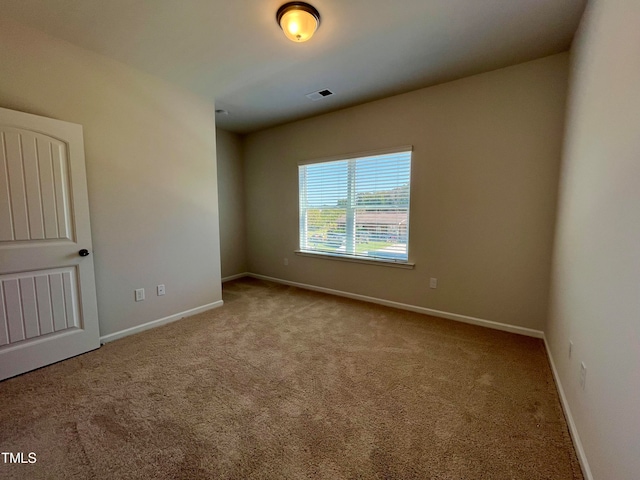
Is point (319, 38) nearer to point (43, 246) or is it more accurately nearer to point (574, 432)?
point (43, 246)

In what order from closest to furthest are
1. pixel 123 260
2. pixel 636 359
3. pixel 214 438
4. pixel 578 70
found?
pixel 636 359, pixel 214 438, pixel 578 70, pixel 123 260

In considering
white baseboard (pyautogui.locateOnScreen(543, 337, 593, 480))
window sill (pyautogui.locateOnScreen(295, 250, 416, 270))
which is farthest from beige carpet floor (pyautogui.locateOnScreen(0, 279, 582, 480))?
window sill (pyautogui.locateOnScreen(295, 250, 416, 270))

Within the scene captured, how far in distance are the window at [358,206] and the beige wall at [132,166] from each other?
1458 mm

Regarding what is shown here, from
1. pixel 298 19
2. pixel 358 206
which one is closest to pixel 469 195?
pixel 358 206

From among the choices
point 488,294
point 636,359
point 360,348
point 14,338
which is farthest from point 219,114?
point 636,359

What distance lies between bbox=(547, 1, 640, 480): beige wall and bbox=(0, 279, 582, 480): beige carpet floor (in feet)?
1.11

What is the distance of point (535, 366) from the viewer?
2.16 m

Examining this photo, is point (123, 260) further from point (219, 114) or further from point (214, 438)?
point (219, 114)

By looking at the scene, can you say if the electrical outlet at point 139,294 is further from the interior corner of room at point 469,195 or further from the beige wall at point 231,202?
the beige wall at point 231,202

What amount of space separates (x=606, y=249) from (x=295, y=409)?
1.89 metres

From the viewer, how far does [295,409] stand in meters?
1.70

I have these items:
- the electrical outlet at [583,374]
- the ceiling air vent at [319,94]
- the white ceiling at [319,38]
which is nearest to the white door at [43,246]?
the white ceiling at [319,38]

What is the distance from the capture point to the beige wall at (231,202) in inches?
183

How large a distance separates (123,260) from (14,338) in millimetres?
919
